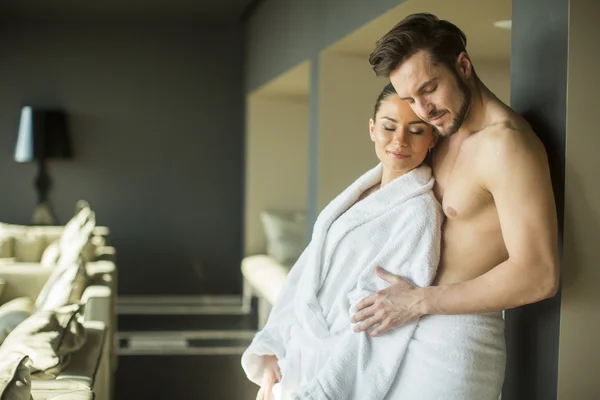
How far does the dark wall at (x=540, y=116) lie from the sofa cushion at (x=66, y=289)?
215cm

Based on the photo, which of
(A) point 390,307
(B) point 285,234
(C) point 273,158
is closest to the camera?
(A) point 390,307

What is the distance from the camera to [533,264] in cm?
161

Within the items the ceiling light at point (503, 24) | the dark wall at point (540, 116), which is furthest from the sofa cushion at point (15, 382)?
the ceiling light at point (503, 24)

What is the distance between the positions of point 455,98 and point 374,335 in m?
0.58

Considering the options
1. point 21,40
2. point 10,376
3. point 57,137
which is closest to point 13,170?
point 57,137

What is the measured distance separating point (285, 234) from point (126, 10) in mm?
2465

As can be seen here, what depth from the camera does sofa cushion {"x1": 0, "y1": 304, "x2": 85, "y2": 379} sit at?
2.47 metres

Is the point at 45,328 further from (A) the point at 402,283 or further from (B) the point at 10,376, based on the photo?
(A) the point at 402,283

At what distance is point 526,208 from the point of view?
62.7 inches

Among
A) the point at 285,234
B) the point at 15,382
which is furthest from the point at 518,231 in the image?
the point at 285,234

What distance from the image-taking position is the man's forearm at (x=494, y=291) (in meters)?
1.62

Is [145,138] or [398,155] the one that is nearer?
[398,155]

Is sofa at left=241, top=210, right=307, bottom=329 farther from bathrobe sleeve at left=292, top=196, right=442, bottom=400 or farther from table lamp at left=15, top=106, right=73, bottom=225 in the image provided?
bathrobe sleeve at left=292, top=196, right=442, bottom=400

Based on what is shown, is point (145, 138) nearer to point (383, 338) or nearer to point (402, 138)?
point (402, 138)
